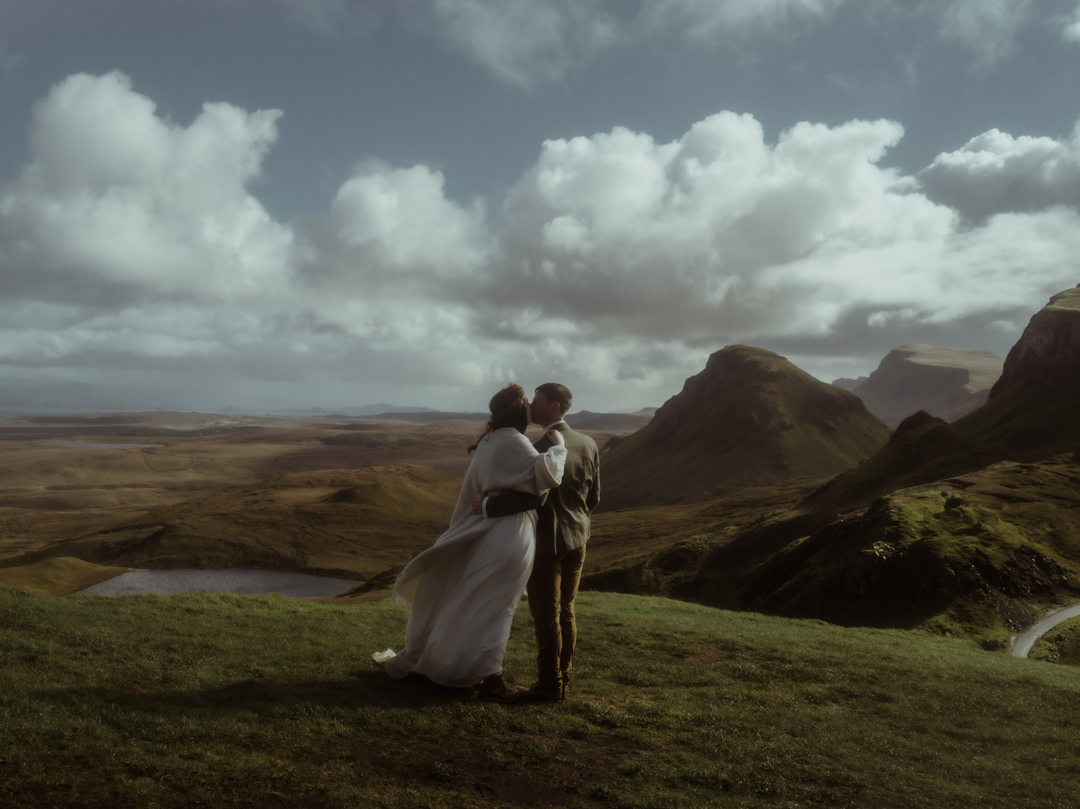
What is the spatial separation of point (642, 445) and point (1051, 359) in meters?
83.9

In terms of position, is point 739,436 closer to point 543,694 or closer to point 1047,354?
point 1047,354

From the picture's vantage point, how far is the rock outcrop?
209 feet

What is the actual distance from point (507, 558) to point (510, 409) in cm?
165

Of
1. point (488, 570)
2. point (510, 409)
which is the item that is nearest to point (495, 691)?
point (488, 570)

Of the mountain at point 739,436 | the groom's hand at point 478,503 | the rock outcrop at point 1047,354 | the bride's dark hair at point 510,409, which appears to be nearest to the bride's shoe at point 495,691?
the groom's hand at point 478,503

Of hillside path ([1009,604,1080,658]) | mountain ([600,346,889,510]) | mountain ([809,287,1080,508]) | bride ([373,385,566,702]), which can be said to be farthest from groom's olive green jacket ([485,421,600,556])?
mountain ([600,346,889,510])

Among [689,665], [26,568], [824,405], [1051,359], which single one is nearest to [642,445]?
[824,405]

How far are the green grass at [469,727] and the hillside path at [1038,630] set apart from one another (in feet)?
40.5

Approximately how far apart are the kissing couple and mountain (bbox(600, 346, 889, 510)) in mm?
106543

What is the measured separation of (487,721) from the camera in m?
7.11

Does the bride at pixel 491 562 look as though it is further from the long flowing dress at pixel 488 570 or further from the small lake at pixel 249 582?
the small lake at pixel 249 582

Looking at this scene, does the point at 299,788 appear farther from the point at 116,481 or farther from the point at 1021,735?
the point at 116,481

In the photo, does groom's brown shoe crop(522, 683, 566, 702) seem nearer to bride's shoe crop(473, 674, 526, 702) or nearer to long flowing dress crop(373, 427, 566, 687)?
bride's shoe crop(473, 674, 526, 702)

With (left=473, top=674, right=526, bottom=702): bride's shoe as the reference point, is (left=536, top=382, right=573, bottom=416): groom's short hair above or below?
above
